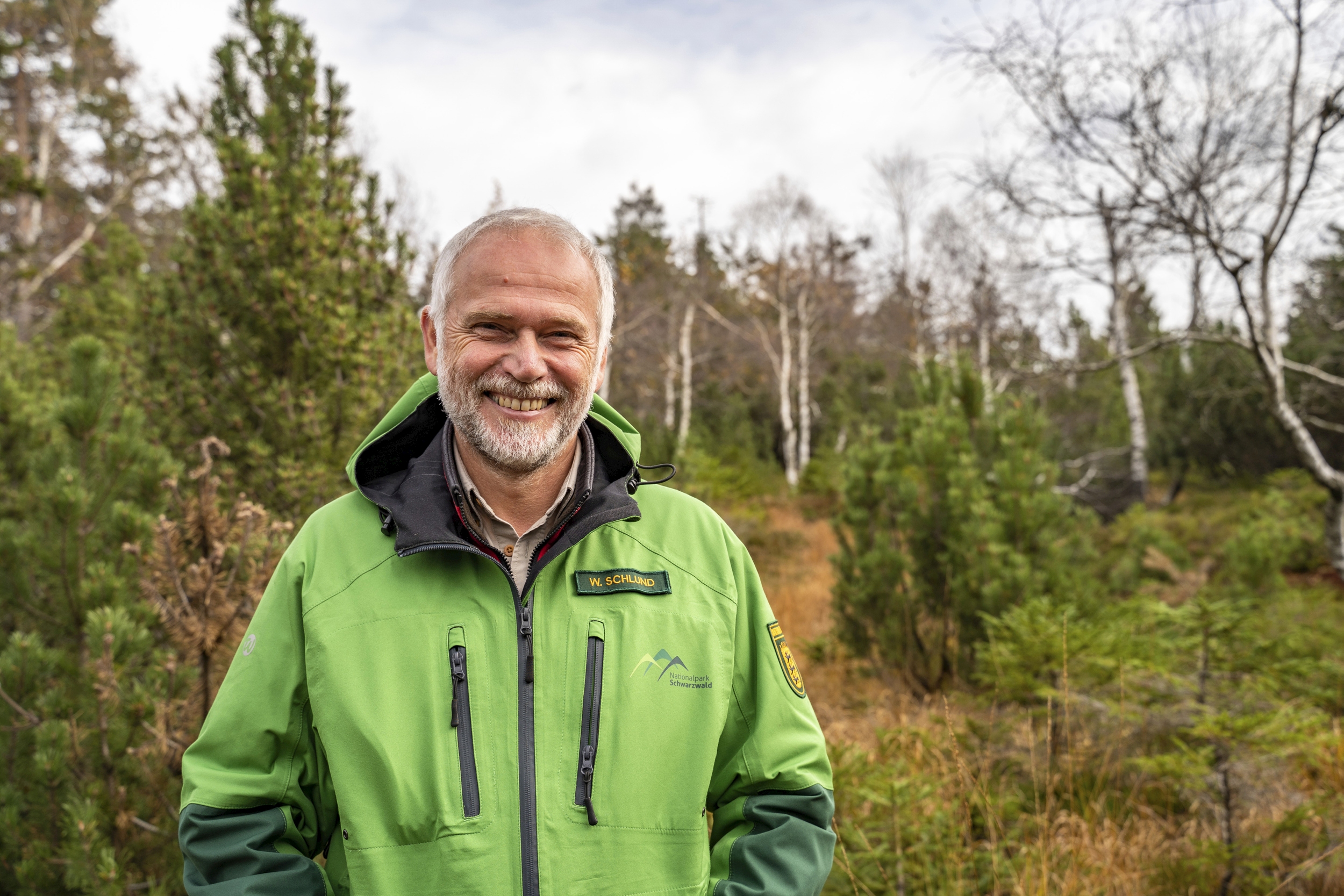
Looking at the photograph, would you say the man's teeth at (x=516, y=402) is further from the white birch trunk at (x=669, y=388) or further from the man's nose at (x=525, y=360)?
the white birch trunk at (x=669, y=388)

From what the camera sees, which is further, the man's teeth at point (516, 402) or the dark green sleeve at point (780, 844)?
the man's teeth at point (516, 402)

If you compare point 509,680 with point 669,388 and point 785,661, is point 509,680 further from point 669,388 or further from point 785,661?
point 669,388

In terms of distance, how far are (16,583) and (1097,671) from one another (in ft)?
16.2

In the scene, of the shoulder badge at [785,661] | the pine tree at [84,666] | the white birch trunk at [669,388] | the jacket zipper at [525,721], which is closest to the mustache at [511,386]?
the jacket zipper at [525,721]

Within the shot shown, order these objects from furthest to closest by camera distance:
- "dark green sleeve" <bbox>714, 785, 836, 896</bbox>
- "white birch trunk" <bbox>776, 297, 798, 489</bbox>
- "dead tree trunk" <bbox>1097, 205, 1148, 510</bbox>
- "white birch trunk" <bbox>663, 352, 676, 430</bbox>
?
"white birch trunk" <bbox>663, 352, 676, 430</bbox>, "white birch trunk" <bbox>776, 297, 798, 489</bbox>, "dead tree trunk" <bbox>1097, 205, 1148, 510</bbox>, "dark green sleeve" <bbox>714, 785, 836, 896</bbox>

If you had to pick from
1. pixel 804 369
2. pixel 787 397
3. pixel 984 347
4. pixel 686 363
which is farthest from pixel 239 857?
pixel 804 369

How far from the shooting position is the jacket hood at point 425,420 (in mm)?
1605

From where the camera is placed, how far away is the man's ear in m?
1.67

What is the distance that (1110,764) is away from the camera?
12.5 feet

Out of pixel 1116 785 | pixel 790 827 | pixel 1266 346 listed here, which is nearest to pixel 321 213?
pixel 790 827

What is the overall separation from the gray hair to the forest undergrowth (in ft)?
4.98

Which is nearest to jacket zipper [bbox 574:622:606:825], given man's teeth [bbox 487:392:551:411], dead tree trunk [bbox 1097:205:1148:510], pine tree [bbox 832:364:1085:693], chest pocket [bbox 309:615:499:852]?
chest pocket [bbox 309:615:499:852]

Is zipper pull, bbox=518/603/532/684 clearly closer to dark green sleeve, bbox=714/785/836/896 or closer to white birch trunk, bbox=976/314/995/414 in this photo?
dark green sleeve, bbox=714/785/836/896

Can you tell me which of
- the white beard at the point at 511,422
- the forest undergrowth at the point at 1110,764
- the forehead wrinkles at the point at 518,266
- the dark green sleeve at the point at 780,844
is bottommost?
the forest undergrowth at the point at 1110,764
